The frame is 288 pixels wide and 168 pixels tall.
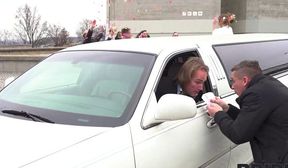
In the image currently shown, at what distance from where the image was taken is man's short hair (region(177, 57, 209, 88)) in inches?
160

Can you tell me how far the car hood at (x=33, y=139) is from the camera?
105 inches

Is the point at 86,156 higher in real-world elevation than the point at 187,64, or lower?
lower

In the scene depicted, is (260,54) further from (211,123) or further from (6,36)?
(6,36)

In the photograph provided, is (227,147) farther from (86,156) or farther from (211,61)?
(86,156)

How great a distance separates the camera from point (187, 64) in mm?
4137

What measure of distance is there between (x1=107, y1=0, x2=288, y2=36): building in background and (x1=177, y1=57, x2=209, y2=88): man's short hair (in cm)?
1945

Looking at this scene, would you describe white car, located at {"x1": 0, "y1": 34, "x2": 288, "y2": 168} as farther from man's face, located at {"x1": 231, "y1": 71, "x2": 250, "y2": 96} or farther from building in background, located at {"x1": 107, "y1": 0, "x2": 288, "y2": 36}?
building in background, located at {"x1": 107, "y1": 0, "x2": 288, "y2": 36}

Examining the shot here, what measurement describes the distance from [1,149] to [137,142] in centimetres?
84

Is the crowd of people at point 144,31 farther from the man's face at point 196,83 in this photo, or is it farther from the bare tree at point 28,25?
the bare tree at point 28,25

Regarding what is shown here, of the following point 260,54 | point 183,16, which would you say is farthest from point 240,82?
point 183,16

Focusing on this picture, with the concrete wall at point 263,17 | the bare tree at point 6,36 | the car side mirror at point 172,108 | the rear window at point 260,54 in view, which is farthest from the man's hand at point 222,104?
the bare tree at point 6,36

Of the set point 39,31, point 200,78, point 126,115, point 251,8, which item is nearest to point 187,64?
point 200,78

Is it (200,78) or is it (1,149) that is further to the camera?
(200,78)

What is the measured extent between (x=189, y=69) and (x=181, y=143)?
830mm
